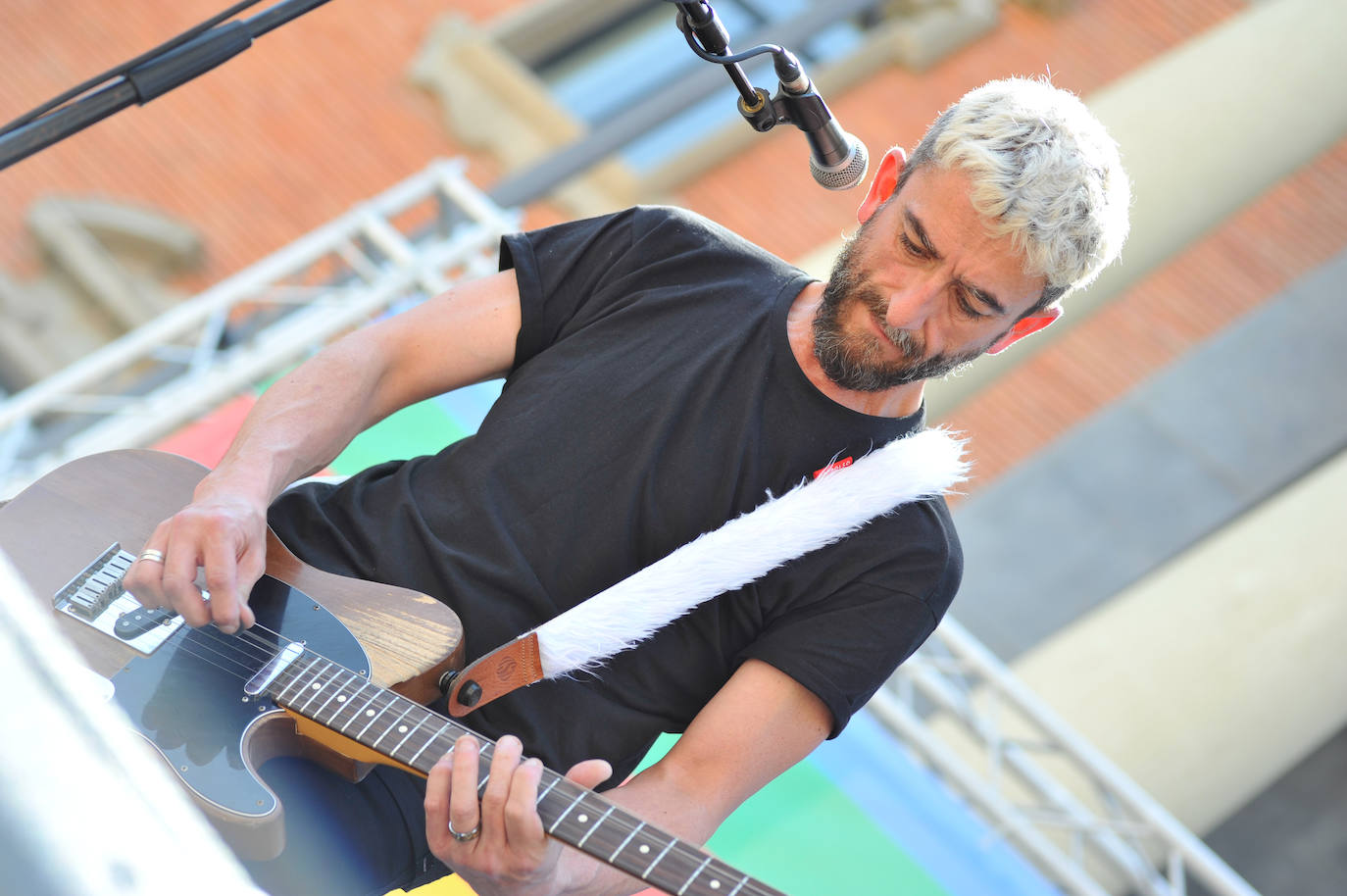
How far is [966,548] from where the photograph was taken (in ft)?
17.6

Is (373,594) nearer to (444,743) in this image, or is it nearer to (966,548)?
(444,743)

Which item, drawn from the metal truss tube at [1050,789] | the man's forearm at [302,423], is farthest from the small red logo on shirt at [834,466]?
the metal truss tube at [1050,789]

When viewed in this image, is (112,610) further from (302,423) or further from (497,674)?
(497,674)

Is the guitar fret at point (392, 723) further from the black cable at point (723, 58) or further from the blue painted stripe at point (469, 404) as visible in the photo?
the blue painted stripe at point (469, 404)

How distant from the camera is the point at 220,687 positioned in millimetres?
1445

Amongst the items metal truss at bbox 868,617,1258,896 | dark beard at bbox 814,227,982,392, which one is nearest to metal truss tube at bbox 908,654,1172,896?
metal truss at bbox 868,617,1258,896

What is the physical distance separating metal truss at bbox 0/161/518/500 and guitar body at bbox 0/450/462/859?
168cm

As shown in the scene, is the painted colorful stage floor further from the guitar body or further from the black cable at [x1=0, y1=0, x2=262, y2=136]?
the black cable at [x1=0, y1=0, x2=262, y2=136]

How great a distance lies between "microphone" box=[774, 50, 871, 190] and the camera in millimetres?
1326

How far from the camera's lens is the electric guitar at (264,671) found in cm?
132

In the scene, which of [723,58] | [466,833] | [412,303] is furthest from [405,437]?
[723,58]

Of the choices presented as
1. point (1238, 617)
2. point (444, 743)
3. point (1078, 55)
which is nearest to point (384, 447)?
point (444, 743)

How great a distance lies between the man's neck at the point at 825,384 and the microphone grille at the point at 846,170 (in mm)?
296

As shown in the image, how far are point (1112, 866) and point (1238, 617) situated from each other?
87 cm
